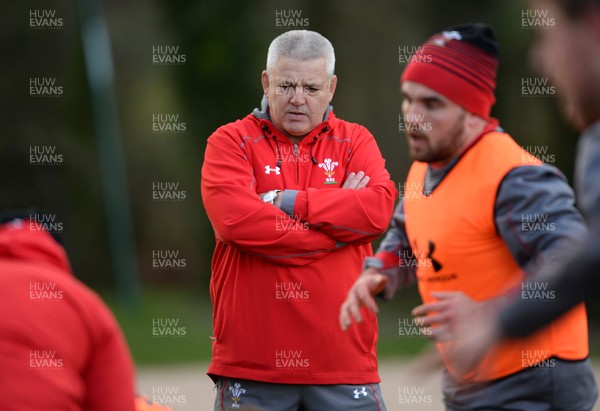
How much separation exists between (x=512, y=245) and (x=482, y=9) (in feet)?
44.3

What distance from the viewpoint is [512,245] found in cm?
395

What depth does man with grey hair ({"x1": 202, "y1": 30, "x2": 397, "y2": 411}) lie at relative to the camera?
17.7 ft

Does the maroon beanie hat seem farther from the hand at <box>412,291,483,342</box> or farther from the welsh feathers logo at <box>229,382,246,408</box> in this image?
the welsh feathers logo at <box>229,382,246,408</box>

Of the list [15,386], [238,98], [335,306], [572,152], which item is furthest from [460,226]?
[238,98]

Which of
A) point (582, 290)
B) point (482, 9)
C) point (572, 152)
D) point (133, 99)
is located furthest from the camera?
point (133, 99)

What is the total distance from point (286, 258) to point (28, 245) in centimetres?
196

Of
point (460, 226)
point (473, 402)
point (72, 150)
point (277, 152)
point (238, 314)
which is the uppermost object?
point (72, 150)

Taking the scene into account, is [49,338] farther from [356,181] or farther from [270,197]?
[356,181]

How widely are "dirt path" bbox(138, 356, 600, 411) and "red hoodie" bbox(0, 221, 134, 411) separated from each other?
5.87m

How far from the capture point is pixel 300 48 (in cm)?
569

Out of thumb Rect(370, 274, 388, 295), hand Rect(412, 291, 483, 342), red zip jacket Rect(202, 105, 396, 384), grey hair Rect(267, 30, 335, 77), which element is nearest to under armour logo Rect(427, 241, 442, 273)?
thumb Rect(370, 274, 388, 295)

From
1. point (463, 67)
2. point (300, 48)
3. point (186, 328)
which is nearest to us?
point (463, 67)

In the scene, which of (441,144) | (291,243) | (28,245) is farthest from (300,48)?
(28,245)

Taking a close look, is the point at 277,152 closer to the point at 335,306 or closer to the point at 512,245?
the point at 335,306
